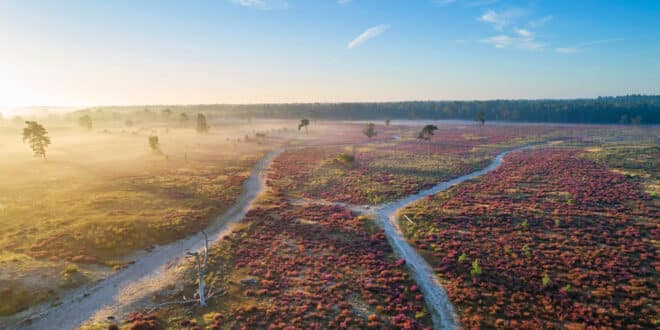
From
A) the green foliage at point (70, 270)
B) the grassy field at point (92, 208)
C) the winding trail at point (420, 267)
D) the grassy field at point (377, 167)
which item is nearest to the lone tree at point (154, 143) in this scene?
the grassy field at point (92, 208)

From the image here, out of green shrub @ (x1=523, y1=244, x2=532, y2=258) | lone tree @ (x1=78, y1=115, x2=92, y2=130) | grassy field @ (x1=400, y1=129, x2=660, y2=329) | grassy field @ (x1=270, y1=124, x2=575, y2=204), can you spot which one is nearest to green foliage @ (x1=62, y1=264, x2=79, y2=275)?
grassy field @ (x1=270, y1=124, x2=575, y2=204)

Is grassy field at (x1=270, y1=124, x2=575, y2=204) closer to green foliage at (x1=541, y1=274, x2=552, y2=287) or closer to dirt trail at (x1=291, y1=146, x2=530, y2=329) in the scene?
dirt trail at (x1=291, y1=146, x2=530, y2=329)

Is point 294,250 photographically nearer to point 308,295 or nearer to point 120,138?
point 308,295

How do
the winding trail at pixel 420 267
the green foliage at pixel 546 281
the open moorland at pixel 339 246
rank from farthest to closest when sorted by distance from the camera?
the green foliage at pixel 546 281, the open moorland at pixel 339 246, the winding trail at pixel 420 267

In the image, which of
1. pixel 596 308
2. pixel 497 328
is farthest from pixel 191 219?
pixel 596 308

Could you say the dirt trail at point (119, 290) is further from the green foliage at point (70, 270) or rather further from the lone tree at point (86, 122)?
the lone tree at point (86, 122)
